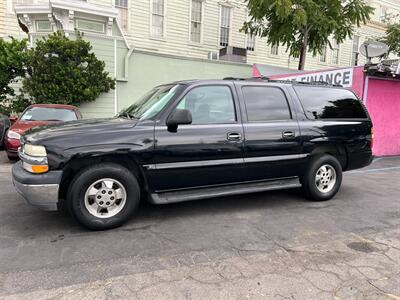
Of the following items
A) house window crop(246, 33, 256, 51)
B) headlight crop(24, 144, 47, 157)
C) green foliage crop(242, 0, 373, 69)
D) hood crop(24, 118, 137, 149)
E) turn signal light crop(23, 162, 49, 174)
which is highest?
house window crop(246, 33, 256, 51)

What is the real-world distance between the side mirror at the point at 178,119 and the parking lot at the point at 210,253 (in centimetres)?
123

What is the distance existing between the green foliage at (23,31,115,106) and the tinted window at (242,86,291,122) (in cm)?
883

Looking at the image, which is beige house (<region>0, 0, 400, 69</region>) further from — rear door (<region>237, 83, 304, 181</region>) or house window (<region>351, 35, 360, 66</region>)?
rear door (<region>237, 83, 304, 181</region>)

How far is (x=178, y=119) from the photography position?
4.14 meters

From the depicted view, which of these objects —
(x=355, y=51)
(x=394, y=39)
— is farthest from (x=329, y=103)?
(x=355, y=51)

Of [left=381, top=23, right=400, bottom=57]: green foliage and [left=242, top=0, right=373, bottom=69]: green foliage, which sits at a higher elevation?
[left=381, top=23, right=400, bottom=57]: green foliage

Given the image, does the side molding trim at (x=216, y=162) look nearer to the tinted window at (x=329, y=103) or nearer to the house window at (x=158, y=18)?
the tinted window at (x=329, y=103)

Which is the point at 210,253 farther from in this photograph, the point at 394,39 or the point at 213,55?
the point at 394,39

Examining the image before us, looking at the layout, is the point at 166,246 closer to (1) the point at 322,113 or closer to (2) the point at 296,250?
(2) the point at 296,250

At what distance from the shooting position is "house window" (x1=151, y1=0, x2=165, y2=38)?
18.3 metres

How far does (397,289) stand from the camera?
2982 millimetres

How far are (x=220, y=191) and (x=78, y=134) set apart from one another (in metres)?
1.94

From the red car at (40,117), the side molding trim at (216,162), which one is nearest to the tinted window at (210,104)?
the side molding trim at (216,162)

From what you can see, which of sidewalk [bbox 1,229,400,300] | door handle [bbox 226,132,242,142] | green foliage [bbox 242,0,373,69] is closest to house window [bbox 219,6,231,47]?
green foliage [bbox 242,0,373,69]
